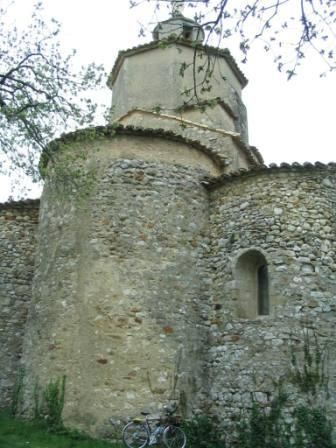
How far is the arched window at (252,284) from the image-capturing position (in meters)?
11.3

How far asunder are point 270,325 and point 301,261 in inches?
54.9

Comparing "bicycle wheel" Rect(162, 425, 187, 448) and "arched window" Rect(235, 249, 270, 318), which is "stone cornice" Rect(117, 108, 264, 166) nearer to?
"arched window" Rect(235, 249, 270, 318)

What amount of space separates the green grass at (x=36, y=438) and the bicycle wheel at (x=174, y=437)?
0.86m

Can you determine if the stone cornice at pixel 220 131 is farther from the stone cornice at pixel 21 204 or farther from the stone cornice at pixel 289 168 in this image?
the stone cornice at pixel 21 204

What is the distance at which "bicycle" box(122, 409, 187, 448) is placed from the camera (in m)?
9.73

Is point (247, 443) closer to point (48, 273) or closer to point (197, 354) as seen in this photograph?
point (197, 354)

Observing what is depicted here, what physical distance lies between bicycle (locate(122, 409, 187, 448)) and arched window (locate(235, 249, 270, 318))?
2627mm

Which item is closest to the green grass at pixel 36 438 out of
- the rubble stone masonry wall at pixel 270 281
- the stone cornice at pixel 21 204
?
the rubble stone masonry wall at pixel 270 281

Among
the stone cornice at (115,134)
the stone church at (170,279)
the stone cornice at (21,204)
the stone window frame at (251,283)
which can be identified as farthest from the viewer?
the stone cornice at (21,204)

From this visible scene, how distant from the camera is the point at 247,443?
994cm

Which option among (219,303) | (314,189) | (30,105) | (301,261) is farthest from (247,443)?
(30,105)

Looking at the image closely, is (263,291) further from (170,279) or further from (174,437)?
(174,437)

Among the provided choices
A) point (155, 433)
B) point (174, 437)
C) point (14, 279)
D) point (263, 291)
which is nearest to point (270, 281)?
point (263, 291)

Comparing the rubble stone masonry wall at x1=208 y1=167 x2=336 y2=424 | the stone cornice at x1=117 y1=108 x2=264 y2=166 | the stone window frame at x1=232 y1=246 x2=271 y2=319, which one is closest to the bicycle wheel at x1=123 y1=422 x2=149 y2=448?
the rubble stone masonry wall at x1=208 y1=167 x2=336 y2=424
